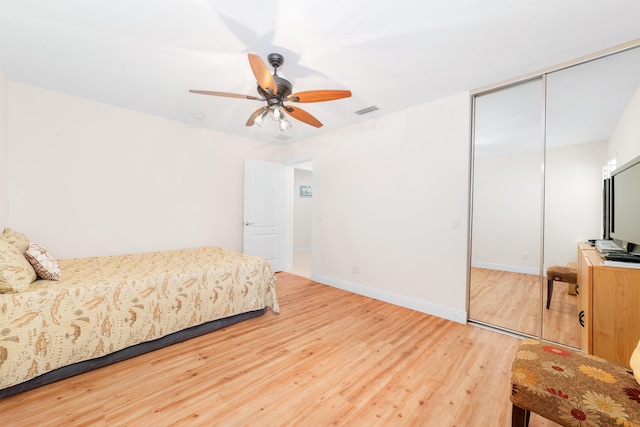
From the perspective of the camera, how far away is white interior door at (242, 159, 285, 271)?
4.42 metres

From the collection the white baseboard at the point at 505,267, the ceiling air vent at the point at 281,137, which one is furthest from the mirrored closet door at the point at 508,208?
the ceiling air vent at the point at 281,137

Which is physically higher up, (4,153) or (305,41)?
(305,41)

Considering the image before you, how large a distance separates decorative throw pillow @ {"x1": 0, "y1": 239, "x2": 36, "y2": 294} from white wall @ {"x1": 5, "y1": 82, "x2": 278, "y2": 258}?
1169mm

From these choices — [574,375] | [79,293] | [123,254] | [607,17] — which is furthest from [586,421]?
[123,254]

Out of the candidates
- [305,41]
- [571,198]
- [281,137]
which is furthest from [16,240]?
[571,198]

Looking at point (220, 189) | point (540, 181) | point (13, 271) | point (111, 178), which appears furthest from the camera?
point (220, 189)

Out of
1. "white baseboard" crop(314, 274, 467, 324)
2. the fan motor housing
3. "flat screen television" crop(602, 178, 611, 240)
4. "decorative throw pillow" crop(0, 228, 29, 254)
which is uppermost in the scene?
the fan motor housing

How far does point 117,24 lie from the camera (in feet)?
5.93

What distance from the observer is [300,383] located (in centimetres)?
179

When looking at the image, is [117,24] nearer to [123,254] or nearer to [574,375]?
[123,254]

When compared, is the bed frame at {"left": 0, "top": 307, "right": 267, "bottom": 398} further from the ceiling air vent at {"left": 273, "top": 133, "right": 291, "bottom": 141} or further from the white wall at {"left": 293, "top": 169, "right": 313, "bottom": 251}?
the white wall at {"left": 293, "top": 169, "right": 313, "bottom": 251}

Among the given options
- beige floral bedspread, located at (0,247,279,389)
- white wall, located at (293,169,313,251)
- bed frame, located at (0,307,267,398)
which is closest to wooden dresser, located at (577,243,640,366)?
beige floral bedspread, located at (0,247,279,389)

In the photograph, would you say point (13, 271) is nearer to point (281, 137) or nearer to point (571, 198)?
point (281, 137)

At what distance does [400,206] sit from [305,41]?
2164 millimetres
